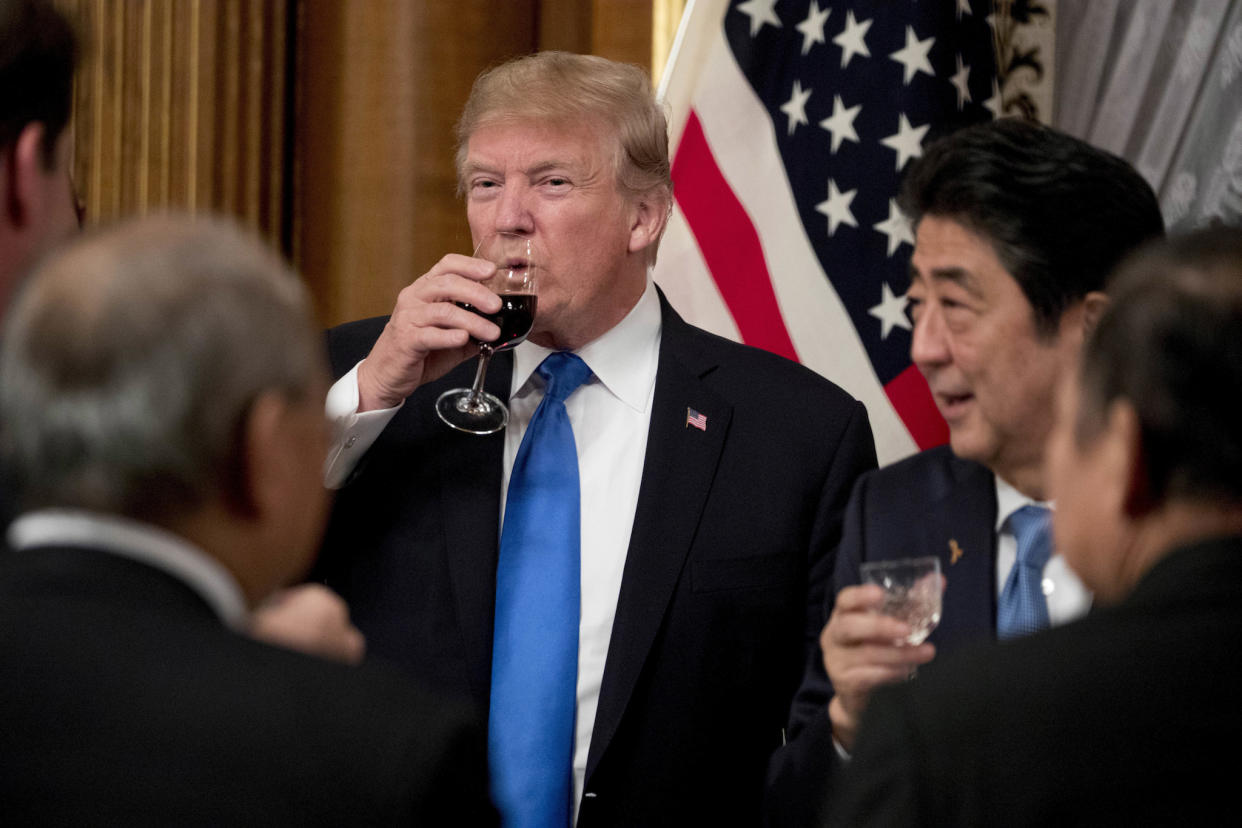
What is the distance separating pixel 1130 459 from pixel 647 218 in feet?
5.85

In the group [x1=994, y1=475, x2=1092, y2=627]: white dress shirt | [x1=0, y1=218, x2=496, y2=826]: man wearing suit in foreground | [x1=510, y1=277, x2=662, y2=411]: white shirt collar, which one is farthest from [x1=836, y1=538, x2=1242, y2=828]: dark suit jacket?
[x1=510, y1=277, x2=662, y2=411]: white shirt collar

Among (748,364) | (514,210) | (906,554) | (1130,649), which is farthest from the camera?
(748,364)

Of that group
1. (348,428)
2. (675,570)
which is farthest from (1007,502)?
(348,428)

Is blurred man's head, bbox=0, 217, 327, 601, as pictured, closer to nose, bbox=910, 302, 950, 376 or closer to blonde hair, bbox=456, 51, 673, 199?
nose, bbox=910, 302, 950, 376

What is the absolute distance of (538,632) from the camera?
2484 mm

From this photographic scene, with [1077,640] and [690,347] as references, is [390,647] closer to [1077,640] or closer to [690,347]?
[690,347]

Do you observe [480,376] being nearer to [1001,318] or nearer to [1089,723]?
[1001,318]

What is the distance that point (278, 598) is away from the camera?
142 centimetres

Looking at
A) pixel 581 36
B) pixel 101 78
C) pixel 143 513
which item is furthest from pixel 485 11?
pixel 143 513

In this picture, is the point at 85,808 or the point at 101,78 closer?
the point at 85,808

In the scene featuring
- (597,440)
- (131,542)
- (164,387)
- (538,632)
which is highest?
(164,387)

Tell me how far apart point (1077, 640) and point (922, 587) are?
0.62 meters

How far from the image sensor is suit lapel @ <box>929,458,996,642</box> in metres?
2.08

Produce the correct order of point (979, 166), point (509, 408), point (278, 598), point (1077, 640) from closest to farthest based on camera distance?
point (1077, 640) → point (278, 598) → point (979, 166) → point (509, 408)
